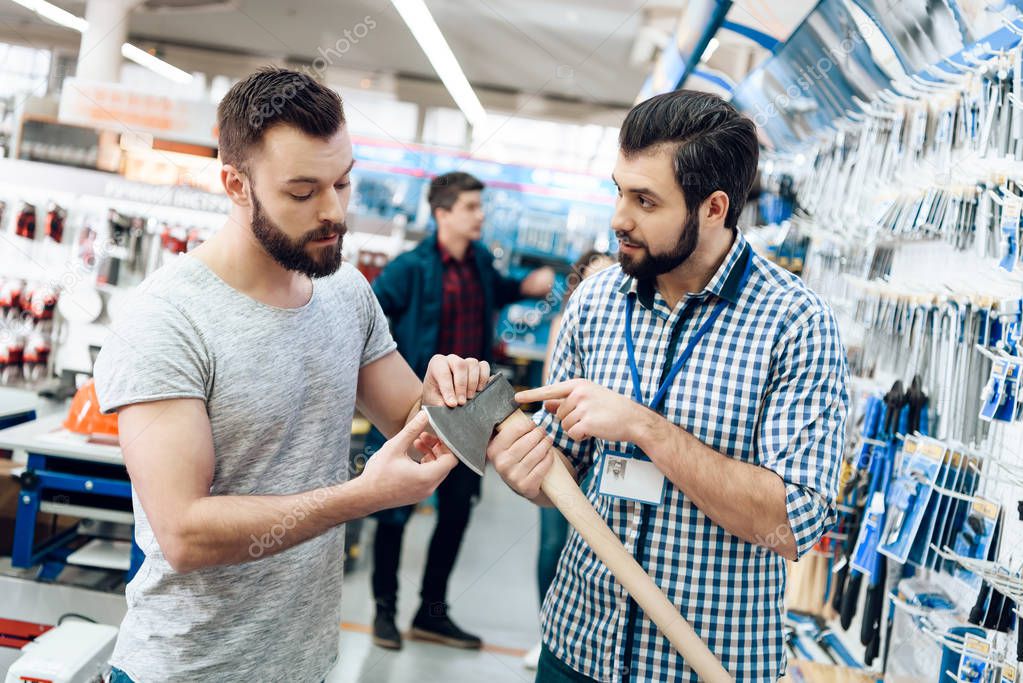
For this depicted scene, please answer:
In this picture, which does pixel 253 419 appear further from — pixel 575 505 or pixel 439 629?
pixel 439 629

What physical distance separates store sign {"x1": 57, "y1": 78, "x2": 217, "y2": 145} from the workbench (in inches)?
111

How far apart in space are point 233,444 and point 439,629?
3.11 metres

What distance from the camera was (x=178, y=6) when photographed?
11.1 meters

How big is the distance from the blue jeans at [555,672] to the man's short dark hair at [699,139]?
0.89m

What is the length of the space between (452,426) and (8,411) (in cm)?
288

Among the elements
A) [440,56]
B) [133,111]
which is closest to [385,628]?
[133,111]

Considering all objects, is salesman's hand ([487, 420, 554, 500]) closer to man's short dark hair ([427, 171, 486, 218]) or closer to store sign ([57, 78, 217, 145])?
man's short dark hair ([427, 171, 486, 218])

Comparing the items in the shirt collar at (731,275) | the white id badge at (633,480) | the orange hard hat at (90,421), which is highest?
the shirt collar at (731,275)

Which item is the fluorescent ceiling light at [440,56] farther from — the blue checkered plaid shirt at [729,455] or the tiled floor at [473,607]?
the blue checkered plaid shirt at [729,455]

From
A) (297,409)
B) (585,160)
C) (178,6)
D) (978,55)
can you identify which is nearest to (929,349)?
(978,55)

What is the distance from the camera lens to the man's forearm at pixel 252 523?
1210 millimetres

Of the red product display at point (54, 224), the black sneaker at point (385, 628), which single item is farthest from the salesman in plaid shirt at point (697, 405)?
the red product display at point (54, 224)

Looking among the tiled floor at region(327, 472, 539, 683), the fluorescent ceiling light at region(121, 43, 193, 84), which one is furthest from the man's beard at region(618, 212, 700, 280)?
the fluorescent ceiling light at region(121, 43, 193, 84)

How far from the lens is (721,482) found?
1365mm
